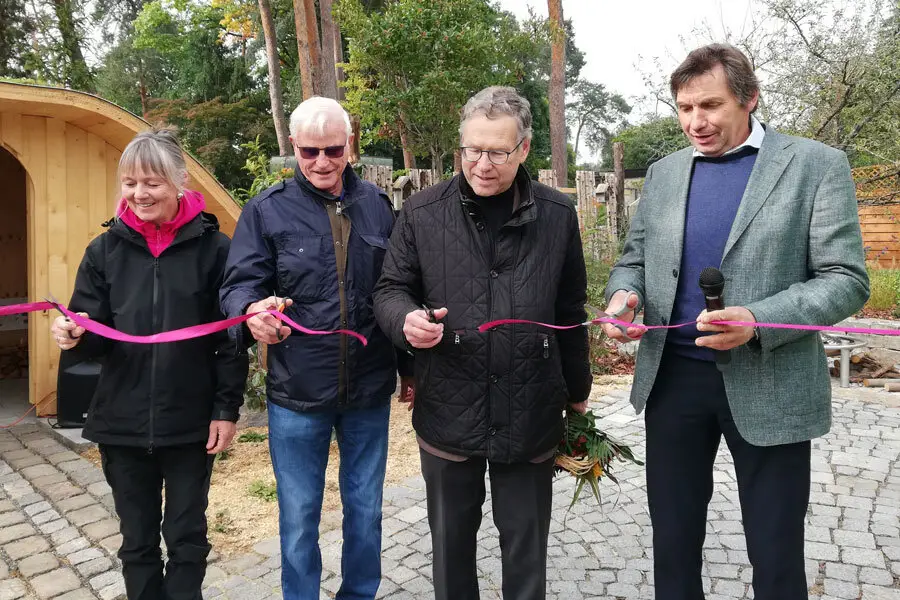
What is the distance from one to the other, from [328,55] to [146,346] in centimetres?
1416

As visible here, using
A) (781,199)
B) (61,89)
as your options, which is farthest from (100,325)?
(61,89)

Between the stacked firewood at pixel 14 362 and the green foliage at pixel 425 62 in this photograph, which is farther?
the green foliage at pixel 425 62

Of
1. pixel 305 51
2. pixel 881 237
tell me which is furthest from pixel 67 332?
pixel 881 237

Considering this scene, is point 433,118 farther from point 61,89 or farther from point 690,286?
point 690,286

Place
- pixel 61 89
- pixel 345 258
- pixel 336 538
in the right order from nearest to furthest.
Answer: pixel 345 258 < pixel 336 538 < pixel 61 89

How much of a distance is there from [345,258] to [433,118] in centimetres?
1590

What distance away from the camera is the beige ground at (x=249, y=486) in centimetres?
435

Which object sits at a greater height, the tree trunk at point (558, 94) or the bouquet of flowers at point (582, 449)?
the tree trunk at point (558, 94)

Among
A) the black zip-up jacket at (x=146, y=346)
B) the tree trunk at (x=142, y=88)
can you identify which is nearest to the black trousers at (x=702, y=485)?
the black zip-up jacket at (x=146, y=346)

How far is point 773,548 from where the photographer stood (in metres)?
2.34

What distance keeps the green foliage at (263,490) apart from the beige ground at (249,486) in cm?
3

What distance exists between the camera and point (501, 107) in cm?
239

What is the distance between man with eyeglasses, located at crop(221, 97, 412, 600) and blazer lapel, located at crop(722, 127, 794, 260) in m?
1.37

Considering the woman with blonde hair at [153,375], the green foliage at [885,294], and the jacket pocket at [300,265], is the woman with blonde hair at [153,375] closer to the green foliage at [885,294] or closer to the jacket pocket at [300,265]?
the jacket pocket at [300,265]
